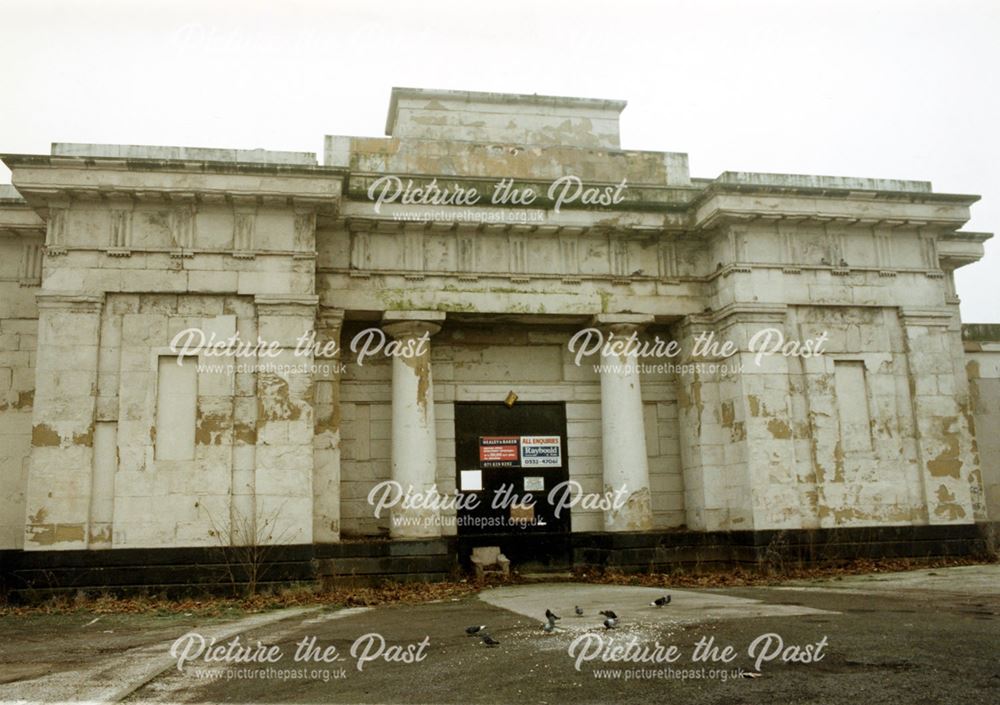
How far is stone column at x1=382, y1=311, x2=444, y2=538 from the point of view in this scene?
17.2 meters

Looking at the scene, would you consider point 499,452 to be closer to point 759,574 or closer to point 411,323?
point 411,323

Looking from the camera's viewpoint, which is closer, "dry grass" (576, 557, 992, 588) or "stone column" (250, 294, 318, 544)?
"stone column" (250, 294, 318, 544)

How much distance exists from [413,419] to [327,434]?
1.69m

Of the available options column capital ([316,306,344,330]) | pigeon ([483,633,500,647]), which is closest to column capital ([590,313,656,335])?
column capital ([316,306,344,330])

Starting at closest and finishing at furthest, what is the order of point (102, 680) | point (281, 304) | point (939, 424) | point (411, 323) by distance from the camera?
point (102, 680) < point (281, 304) < point (411, 323) < point (939, 424)

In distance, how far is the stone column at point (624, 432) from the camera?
18281 millimetres

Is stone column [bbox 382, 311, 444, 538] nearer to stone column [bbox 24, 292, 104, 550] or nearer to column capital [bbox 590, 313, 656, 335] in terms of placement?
column capital [bbox 590, 313, 656, 335]

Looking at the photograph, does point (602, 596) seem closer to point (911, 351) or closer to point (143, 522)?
point (143, 522)

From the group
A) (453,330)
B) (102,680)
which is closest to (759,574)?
(453,330)

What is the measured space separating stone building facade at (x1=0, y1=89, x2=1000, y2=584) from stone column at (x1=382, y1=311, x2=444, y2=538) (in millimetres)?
57

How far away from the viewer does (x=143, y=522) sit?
15.4 meters

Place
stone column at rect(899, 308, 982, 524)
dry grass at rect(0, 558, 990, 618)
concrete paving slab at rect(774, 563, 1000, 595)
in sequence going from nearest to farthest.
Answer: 1. concrete paving slab at rect(774, 563, 1000, 595)
2. dry grass at rect(0, 558, 990, 618)
3. stone column at rect(899, 308, 982, 524)

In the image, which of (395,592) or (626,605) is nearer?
(626,605)

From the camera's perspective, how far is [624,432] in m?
18.6
